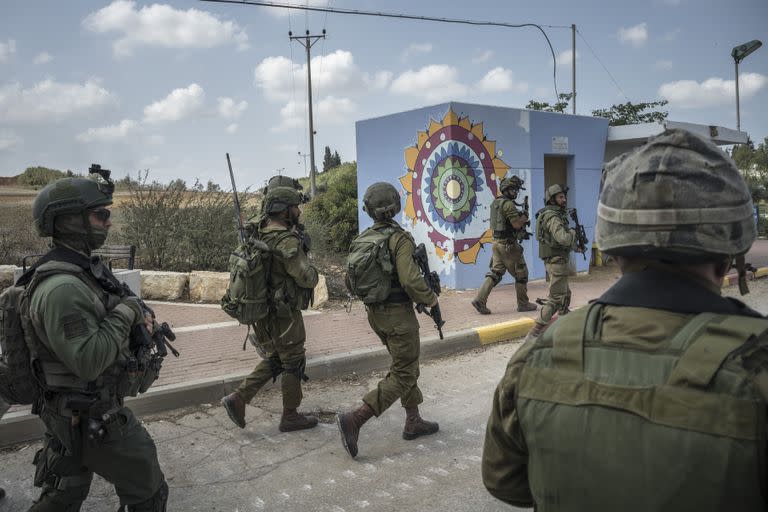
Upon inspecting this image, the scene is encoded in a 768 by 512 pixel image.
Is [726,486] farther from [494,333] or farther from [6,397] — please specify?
[494,333]

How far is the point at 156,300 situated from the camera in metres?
9.59

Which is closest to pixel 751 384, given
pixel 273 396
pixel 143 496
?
pixel 143 496

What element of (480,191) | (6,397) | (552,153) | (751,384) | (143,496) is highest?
(552,153)

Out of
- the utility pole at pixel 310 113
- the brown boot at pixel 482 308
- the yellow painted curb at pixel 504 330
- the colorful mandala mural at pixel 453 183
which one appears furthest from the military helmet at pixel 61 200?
the utility pole at pixel 310 113

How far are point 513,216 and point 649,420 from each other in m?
7.47

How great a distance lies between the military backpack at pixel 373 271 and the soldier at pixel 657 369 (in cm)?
273

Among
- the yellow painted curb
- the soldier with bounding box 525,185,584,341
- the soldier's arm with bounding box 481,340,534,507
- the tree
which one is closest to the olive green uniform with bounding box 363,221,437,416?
the soldier's arm with bounding box 481,340,534,507

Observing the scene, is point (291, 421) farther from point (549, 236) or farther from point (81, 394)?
point (549, 236)

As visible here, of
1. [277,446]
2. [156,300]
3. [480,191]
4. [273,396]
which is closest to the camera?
[277,446]

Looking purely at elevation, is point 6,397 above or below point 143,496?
above

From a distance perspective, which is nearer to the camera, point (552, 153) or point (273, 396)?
point (273, 396)

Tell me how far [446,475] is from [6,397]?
2.43 m

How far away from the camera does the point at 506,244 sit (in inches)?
340

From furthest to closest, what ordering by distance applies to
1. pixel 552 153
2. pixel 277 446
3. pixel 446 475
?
pixel 552 153 < pixel 277 446 < pixel 446 475
